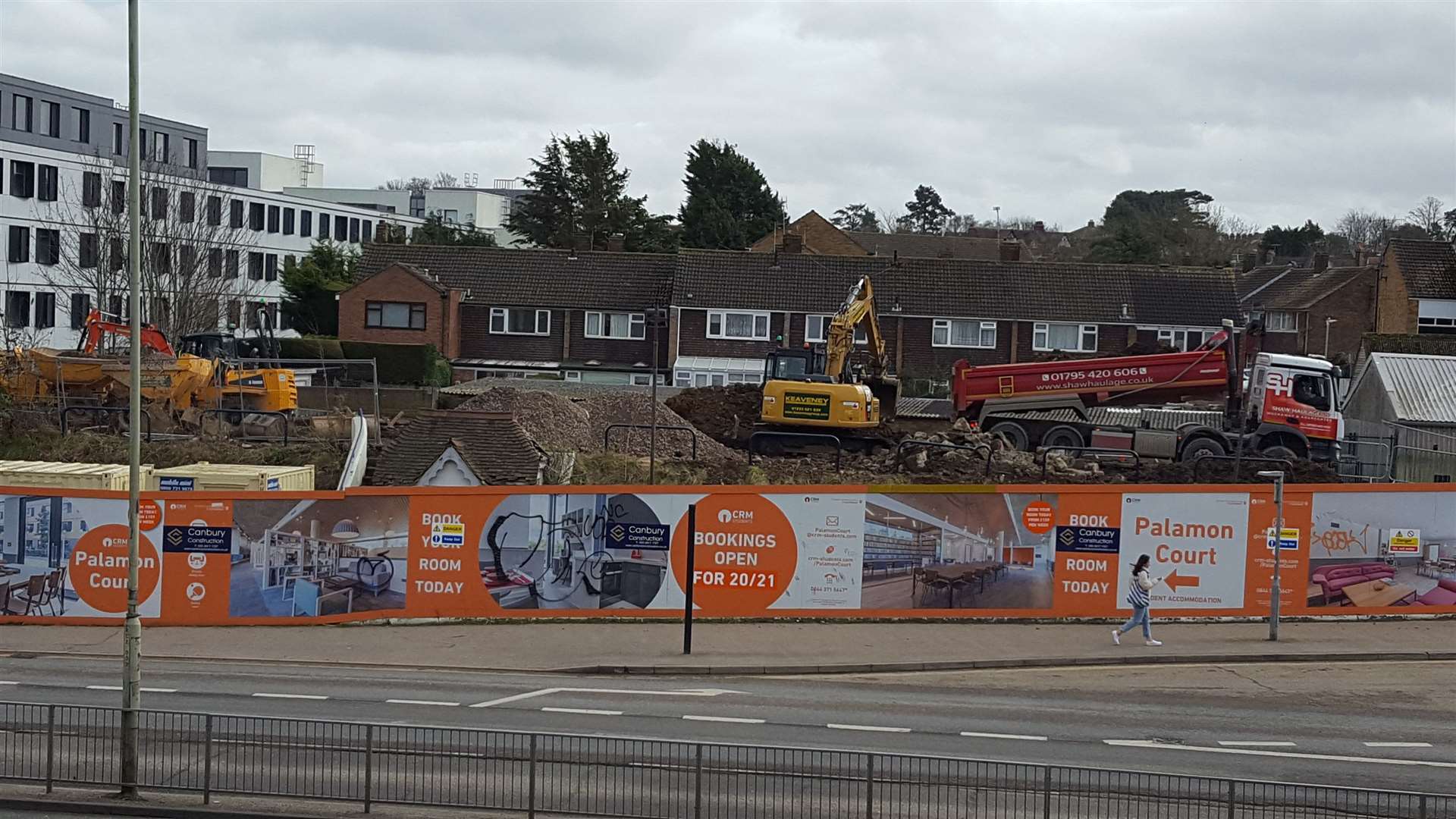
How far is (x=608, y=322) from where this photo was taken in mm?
58188

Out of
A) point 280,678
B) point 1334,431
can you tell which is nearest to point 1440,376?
point 1334,431

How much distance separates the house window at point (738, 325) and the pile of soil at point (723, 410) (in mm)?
12407

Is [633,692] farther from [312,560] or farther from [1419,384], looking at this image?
[1419,384]

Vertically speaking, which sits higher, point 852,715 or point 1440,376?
point 1440,376

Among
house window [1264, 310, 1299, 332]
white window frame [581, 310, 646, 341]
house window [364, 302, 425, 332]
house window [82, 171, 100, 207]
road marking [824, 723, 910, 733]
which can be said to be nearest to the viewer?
road marking [824, 723, 910, 733]

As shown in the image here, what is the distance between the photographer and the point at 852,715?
53.7 ft

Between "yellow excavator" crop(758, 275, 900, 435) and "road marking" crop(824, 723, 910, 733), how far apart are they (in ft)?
66.1

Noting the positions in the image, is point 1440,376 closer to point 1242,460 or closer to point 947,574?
point 1242,460

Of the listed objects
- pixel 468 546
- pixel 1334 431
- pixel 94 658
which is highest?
pixel 1334 431

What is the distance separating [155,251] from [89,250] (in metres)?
6.58

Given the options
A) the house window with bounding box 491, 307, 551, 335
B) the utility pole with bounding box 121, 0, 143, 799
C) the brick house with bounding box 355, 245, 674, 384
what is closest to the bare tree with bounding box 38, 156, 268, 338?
the brick house with bounding box 355, 245, 674, 384

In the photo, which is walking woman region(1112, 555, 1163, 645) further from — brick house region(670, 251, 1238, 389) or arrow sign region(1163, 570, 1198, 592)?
brick house region(670, 251, 1238, 389)

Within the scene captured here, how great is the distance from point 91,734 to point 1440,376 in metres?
37.8

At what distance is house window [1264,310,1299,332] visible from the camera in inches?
2891
